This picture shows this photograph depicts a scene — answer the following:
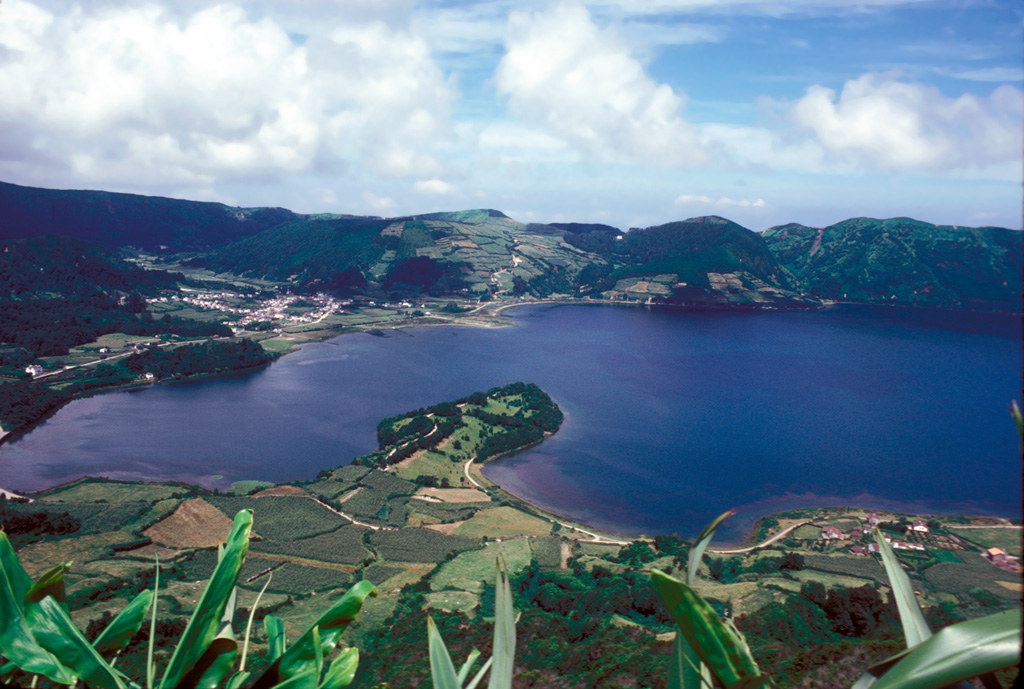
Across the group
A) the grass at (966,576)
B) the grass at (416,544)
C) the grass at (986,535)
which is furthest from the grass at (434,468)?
the grass at (986,535)

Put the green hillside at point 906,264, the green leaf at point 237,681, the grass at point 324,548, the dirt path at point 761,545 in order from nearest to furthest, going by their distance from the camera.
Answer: the green leaf at point 237,681
the grass at point 324,548
the dirt path at point 761,545
the green hillside at point 906,264

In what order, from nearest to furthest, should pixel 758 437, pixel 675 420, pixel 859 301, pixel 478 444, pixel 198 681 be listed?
1. pixel 198 681
2. pixel 478 444
3. pixel 758 437
4. pixel 675 420
5. pixel 859 301

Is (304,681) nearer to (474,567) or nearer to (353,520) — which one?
(474,567)

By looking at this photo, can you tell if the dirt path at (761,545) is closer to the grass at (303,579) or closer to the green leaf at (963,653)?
the grass at (303,579)

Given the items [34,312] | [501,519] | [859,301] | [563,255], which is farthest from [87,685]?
[563,255]

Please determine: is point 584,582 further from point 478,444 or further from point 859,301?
point 859,301

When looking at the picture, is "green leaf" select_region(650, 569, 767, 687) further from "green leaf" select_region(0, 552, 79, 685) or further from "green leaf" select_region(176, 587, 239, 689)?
"green leaf" select_region(0, 552, 79, 685)
